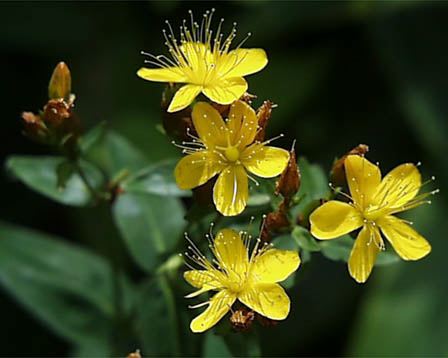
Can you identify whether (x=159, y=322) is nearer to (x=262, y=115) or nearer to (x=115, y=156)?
(x=115, y=156)

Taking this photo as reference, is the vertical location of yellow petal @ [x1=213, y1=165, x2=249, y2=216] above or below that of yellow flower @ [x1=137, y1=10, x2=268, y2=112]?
below

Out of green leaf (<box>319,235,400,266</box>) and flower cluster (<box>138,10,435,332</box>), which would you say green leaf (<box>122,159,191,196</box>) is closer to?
flower cluster (<box>138,10,435,332</box>)

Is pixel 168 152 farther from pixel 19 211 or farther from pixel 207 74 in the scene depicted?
pixel 207 74

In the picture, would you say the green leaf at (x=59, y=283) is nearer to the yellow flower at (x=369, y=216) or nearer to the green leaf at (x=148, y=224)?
the green leaf at (x=148, y=224)

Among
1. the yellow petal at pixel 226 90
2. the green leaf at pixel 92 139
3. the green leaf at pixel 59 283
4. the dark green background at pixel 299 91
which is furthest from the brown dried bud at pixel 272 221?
the dark green background at pixel 299 91

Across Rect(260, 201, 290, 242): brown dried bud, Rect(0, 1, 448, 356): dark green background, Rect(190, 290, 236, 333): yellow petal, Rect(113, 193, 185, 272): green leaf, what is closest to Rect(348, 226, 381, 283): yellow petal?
Rect(260, 201, 290, 242): brown dried bud

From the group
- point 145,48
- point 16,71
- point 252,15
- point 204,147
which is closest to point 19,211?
point 16,71
